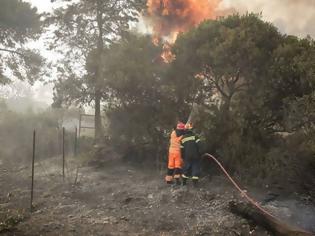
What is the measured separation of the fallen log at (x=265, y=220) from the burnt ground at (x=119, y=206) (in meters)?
0.19

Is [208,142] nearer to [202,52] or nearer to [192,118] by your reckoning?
[192,118]

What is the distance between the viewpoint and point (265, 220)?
10.4 m

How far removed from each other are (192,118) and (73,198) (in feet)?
19.8

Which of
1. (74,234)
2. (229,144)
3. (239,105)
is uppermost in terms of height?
(239,105)

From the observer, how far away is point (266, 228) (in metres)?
10.3

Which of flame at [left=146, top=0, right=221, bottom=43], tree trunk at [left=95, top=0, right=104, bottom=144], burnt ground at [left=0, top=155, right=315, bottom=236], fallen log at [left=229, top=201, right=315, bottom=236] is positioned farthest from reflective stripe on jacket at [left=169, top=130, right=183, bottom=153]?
flame at [left=146, top=0, right=221, bottom=43]

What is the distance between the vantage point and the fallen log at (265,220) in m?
9.44

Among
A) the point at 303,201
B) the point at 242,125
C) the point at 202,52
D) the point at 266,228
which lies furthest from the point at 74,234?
the point at 202,52

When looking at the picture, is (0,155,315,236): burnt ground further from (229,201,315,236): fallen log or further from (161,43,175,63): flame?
(161,43,175,63): flame

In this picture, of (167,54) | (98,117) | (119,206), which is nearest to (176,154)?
(119,206)

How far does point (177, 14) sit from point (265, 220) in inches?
743

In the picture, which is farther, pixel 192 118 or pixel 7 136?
pixel 7 136

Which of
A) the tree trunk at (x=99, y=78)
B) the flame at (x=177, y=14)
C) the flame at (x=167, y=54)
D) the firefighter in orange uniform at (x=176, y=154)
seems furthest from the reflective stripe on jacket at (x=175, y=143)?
the flame at (x=177, y=14)

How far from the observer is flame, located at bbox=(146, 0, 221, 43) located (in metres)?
26.4
